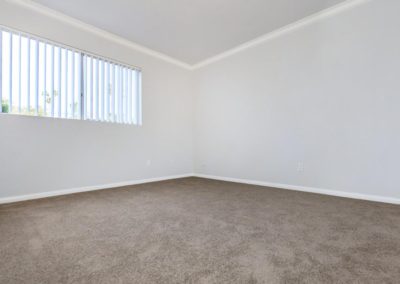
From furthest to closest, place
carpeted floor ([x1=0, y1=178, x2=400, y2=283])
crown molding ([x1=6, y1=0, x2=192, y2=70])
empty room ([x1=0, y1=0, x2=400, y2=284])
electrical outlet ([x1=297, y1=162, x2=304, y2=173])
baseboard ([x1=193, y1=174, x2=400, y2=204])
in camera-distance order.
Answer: electrical outlet ([x1=297, y1=162, x2=304, y2=173]), crown molding ([x1=6, y1=0, x2=192, y2=70]), baseboard ([x1=193, y1=174, x2=400, y2=204]), empty room ([x1=0, y1=0, x2=400, y2=284]), carpeted floor ([x1=0, y1=178, x2=400, y2=283])

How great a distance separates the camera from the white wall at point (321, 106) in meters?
2.49

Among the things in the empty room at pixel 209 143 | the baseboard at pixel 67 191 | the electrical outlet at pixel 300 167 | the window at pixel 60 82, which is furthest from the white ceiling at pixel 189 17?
the baseboard at pixel 67 191

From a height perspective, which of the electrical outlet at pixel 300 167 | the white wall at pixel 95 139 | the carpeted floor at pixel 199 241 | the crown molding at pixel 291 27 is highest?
the crown molding at pixel 291 27

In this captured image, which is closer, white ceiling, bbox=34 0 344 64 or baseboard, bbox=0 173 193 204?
baseboard, bbox=0 173 193 204

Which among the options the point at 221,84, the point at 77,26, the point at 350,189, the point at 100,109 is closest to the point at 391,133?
the point at 350,189

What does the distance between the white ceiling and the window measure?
0.57 m

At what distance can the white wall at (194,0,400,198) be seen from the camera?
249 cm

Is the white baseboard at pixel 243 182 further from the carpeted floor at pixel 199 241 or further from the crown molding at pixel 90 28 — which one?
the crown molding at pixel 90 28

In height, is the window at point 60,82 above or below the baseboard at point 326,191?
above

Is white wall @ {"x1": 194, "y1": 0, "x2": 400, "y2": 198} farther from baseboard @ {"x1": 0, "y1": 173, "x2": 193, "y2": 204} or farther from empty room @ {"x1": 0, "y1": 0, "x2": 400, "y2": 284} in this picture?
baseboard @ {"x1": 0, "y1": 173, "x2": 193, "y2": 204}

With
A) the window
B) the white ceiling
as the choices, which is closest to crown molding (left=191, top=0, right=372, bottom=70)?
the white ceiling

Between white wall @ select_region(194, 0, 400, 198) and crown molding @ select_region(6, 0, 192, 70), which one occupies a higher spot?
crown molding @ select_region(6, 0, 192, 70)

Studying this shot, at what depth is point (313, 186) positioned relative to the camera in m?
3.01

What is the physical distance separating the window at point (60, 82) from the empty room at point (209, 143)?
2 centimetres
